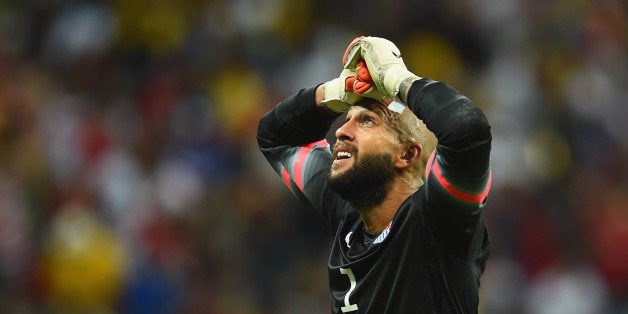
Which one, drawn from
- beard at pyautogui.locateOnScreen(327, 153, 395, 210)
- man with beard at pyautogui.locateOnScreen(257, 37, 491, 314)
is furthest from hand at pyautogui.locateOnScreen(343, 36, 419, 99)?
beard at pyautogui.locateOnScreen(327, 153, 395, 210)

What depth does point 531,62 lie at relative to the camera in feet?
29.4

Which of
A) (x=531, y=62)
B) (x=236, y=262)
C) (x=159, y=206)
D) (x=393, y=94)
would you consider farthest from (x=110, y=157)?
(x=393, y=94)

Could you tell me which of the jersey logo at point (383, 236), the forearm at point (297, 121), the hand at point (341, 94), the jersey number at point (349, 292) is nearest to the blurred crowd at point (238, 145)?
the forearm at point (297, 121)

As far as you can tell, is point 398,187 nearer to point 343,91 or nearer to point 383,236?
point 383,236

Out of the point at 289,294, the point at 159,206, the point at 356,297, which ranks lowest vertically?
the point at 289,294

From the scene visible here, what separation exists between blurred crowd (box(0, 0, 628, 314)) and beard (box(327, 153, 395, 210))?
3836 mm

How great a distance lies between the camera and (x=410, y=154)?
12.1 ft

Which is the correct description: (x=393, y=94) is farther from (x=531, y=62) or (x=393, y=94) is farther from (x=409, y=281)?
(x=531, y=62)

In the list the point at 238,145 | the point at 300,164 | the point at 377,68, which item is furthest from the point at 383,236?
the point at 238,145

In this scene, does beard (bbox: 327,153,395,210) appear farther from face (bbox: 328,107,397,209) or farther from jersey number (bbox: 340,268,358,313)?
jersey number (bbox: 340,268,358,313)

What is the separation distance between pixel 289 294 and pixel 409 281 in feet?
13.8

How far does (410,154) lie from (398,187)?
0.12 meters

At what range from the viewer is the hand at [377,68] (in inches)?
136

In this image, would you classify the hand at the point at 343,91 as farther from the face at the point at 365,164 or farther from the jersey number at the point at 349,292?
the jersey number at the point at 349,292
